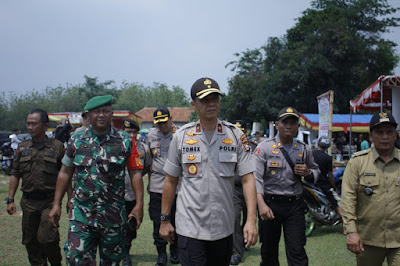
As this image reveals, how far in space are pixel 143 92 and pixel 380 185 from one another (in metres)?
96.3

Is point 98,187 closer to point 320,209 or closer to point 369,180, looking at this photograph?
point 369,180

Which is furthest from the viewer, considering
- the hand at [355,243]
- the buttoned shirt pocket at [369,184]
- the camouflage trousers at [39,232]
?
the camouflage trousers at [39,232]

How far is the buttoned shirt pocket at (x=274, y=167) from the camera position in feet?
15.2

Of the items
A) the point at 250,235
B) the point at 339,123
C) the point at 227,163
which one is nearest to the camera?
the point at 250,235

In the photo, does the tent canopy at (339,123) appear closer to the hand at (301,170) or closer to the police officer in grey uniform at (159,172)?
the police officer in grey uniform at (159,172)

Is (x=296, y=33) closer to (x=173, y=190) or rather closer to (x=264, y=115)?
(x=264, y=115)

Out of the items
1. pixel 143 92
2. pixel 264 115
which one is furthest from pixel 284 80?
pixel 143 92

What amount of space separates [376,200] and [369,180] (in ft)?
0.64

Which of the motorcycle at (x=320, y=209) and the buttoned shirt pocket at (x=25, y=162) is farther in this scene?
the motorcycle at (x=320, y=209)

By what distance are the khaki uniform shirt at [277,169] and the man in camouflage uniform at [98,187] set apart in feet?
5.12

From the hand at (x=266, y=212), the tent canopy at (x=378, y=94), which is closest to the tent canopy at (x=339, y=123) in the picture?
the tent canopy at (x=378, y=94)

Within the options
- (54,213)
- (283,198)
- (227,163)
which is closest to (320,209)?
(283,198)

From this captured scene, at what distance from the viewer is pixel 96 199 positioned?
368 centimetres

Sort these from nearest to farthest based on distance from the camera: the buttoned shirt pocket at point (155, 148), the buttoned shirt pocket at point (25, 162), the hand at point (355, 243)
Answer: the hand at point (355, 243), the buttoned shirt pocket at point (25, 162), the buttoned shirt pocket at point (155, 148)
